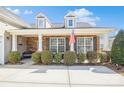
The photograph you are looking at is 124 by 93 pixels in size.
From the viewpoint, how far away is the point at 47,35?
63.6 ft

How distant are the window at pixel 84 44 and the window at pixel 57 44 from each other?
1.45m

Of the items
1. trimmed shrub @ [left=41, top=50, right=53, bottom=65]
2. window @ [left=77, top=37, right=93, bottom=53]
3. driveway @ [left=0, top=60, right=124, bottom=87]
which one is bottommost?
driveway @ [left=0, top=60, right=124, bottom=87]

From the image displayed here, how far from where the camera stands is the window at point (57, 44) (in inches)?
773

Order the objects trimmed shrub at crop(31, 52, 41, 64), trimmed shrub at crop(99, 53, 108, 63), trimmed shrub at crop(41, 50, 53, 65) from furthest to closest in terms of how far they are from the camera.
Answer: trimmed shrub at crop(99, 53, 108, 63) → trimmed shrub at crop(31, 52, 41, 64) → trimmed shrub at crop(41, 50, 53, 65)

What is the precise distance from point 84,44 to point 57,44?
8.44 feet

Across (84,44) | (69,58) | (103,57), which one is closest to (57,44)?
(84,44)

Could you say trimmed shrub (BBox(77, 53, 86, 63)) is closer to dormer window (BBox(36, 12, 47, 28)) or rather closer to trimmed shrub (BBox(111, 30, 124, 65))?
trimmed shrub (BBox(111, 30, 124, 65))

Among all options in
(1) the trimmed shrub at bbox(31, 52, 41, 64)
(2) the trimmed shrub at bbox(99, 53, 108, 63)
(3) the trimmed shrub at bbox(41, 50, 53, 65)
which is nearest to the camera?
(3) the trimmed shrub at bbox(41, 50, 53, 65)

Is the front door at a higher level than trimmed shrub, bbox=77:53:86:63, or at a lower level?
higher

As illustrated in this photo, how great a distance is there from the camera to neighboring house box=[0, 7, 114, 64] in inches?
653

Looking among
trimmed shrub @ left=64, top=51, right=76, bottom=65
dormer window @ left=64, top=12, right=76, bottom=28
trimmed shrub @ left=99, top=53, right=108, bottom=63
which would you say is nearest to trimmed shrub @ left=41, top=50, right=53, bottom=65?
trimmed shrub @ left=64, top=51, right=76, bottom=65

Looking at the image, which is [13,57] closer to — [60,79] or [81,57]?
[81,57]
